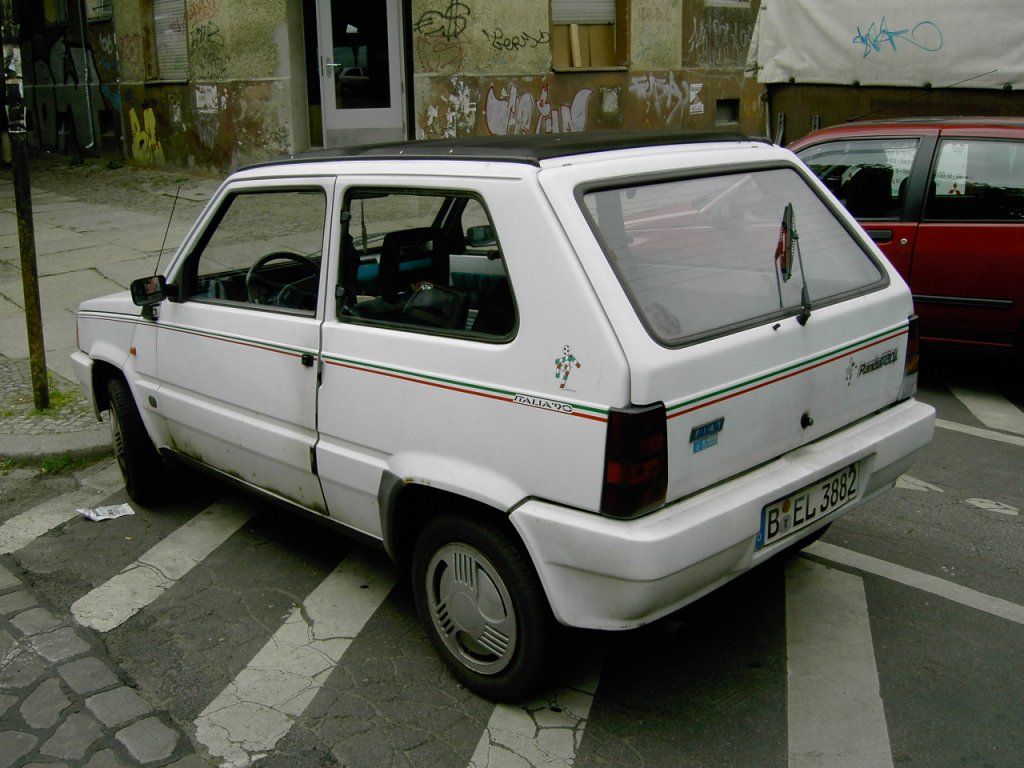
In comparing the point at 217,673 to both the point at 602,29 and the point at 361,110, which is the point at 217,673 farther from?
the point at 602,29

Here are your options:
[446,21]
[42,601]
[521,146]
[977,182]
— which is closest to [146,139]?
[446,21]

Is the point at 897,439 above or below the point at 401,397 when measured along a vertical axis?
below

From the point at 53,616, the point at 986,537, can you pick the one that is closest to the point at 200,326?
the point at 53,616

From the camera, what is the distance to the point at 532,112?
51.6 feet

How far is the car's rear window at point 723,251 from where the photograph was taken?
3160mm

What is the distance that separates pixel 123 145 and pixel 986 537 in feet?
54.3

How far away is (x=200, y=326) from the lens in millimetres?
4434

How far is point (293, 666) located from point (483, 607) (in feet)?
2.73

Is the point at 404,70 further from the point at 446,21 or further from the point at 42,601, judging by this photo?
the point at 42,601

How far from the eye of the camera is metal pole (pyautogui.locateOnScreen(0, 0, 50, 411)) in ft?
19.7

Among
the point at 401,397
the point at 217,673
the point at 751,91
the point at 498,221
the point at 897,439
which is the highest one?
the point at 751,91

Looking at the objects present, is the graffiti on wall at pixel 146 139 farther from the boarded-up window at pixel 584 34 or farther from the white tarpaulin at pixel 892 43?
the white tarpaulin at pixel 892 43

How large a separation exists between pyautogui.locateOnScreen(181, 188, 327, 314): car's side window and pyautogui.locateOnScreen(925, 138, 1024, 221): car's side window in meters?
4.21

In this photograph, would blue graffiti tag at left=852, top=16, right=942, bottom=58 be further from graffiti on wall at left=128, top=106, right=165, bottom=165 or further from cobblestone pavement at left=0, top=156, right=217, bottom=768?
graffiti on wall at left=128, top=106, right=165, bottom=165
